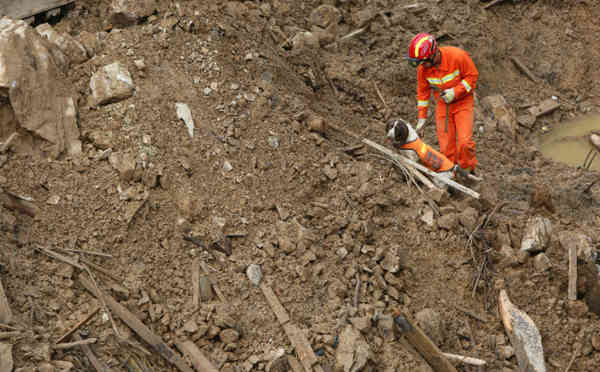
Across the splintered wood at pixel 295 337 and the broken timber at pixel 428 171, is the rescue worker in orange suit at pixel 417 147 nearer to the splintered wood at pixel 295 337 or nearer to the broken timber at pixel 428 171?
→ the broken timber at pixel 428 171

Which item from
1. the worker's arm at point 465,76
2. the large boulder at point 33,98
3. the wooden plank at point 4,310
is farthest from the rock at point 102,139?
the worker's arm at point 465,76

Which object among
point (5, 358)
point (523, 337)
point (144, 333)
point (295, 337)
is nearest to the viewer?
point (5, 358)

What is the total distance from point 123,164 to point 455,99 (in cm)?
459

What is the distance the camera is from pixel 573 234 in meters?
6.07

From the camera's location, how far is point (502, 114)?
29.5ft

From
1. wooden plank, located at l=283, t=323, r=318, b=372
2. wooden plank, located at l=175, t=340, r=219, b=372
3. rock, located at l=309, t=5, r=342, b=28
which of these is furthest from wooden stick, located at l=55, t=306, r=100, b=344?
rock, located at l=309, t=5, r=342, b=28

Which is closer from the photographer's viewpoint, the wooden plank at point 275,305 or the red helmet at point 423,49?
the wooden plank at point 275,305

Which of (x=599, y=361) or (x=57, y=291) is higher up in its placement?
(x=57, y=291)

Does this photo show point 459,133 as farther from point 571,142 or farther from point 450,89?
point 571,142

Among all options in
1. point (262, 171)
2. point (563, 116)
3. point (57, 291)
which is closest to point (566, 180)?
point (563, 116)

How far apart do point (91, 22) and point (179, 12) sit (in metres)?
1.35

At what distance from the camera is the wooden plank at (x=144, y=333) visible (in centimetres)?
439

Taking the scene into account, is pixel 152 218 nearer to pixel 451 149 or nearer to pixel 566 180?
pixel 451 149

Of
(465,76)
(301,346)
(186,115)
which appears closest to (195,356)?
(301,346)
